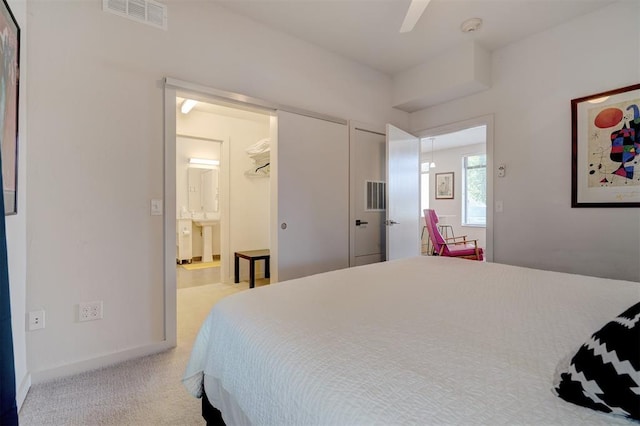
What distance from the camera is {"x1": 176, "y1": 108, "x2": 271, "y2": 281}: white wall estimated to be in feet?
14.3

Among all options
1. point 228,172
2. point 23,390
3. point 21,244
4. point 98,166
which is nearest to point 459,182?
point 228,172

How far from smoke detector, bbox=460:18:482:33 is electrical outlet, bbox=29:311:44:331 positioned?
3.90 m

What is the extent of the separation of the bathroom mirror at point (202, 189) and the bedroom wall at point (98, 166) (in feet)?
10.6

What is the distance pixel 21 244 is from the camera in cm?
170

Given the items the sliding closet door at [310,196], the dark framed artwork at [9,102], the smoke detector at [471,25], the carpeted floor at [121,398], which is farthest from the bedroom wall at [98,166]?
the smoke detector at [471,25]

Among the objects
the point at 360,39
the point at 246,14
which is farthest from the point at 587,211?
the point at 246,14

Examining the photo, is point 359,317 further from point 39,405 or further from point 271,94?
point 271,94

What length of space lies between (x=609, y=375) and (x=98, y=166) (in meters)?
2.58

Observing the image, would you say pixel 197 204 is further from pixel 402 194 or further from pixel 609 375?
pixel 609 375

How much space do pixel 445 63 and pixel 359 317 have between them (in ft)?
10.3

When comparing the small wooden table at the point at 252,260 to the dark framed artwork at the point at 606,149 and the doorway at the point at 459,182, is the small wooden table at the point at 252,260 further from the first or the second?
the doorway at the point at 459,182

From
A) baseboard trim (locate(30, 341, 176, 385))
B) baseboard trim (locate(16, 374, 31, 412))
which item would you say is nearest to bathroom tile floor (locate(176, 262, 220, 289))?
baseboard trim (locate(30, 341, 176, 385))

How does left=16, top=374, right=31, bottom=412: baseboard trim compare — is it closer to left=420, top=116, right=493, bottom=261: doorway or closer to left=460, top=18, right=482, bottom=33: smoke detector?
left=460, top=18, right=482, bottom=33: smoke detector

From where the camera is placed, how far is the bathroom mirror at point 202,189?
545 cm
